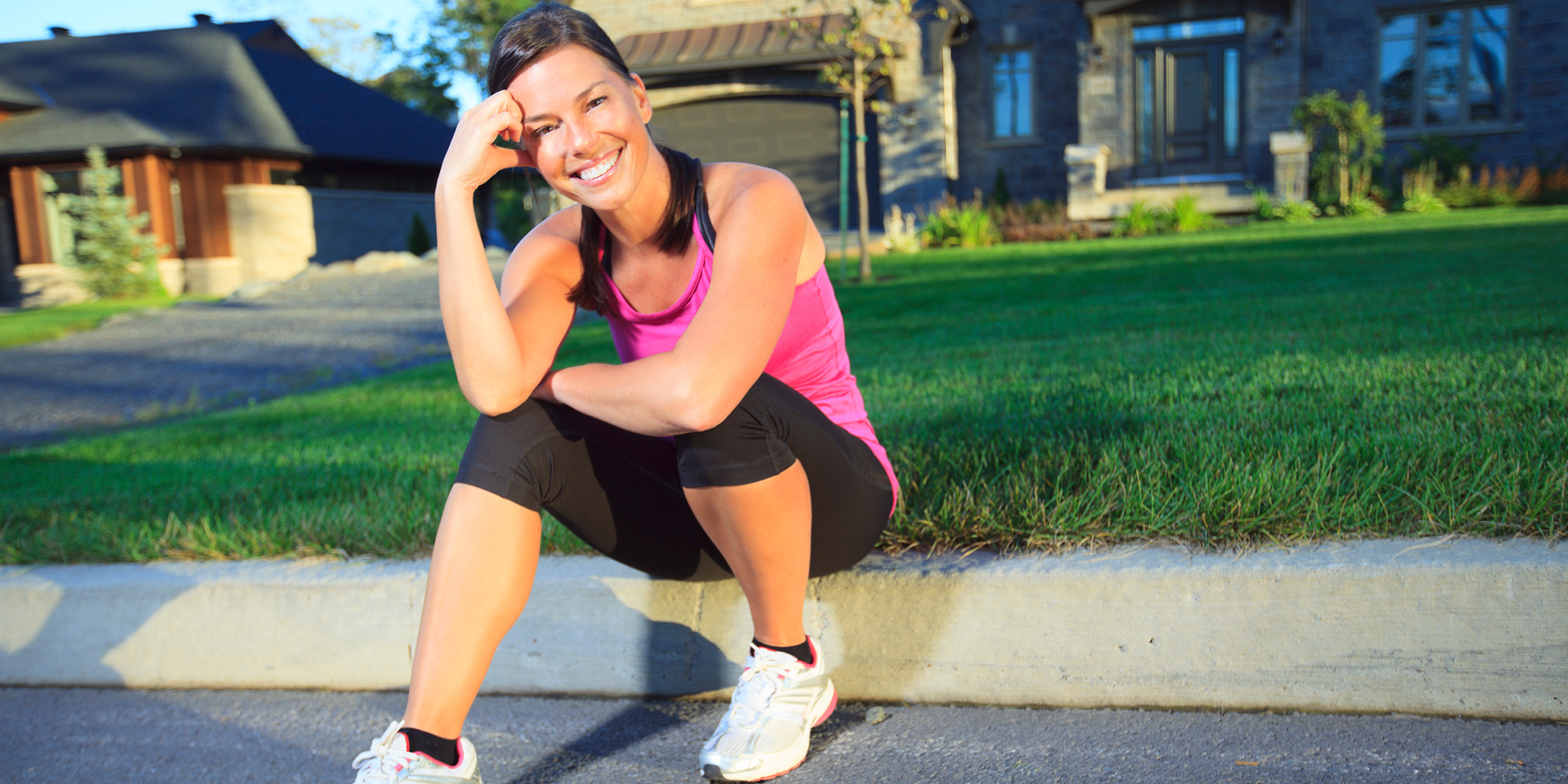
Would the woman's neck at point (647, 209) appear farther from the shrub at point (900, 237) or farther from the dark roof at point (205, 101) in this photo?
the dark roof at point (205, 101)

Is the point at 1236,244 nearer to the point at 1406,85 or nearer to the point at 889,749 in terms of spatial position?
the point at 1406,85

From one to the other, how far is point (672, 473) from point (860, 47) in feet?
29.0

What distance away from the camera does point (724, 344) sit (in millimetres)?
1900

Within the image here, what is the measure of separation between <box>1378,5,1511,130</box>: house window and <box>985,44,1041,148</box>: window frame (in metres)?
4.83

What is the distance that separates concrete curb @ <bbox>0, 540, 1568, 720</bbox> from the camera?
198 centimetres

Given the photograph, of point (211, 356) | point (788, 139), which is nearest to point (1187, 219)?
point (788, 139)

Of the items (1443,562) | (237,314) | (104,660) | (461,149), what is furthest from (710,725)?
(237,314)

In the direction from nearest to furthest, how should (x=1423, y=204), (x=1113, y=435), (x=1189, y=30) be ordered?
1. (x=1113, y=435)
2. (x=1423, y=204)
3. (x=1189, y=30)

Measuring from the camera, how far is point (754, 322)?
1.97 meters

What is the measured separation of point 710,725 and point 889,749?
425mm

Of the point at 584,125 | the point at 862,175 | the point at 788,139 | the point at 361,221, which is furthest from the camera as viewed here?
the point at 361,221

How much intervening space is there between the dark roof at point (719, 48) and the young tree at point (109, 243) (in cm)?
958

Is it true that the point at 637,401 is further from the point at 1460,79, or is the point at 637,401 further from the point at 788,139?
the point at 1460,79

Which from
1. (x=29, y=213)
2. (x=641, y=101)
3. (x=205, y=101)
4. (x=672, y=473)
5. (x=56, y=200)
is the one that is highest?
(x=205, y=101)
